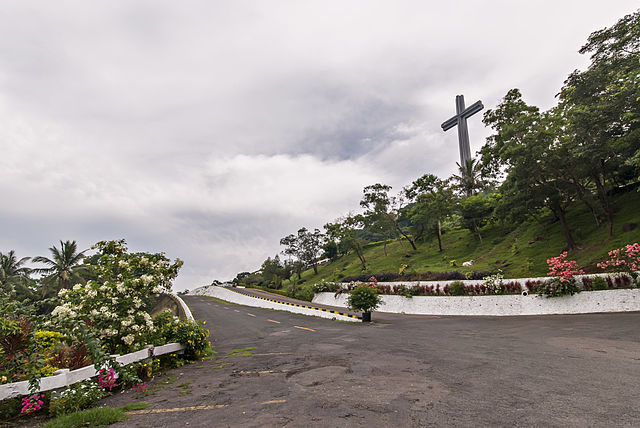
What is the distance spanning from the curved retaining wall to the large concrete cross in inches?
2236

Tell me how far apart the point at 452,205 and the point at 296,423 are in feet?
146

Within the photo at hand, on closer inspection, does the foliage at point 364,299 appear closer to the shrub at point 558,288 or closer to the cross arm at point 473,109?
the shrub at point 558,288

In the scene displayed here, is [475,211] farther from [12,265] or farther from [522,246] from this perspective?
[12,265]

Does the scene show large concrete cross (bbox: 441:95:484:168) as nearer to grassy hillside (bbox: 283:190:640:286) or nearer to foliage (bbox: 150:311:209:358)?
grassy hillside (bbox: 283:190:640:286)

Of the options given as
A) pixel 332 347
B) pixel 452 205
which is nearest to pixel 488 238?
pixel 452 205

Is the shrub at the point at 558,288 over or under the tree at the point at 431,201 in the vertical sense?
under

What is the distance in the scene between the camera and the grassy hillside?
2273 cm

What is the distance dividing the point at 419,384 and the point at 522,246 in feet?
102

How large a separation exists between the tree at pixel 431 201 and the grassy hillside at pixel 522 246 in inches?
158

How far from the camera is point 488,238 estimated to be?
41.8 m

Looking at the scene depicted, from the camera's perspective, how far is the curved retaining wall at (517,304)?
52.2 feet

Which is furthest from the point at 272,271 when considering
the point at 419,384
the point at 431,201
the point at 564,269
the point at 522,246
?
the point at 419,384

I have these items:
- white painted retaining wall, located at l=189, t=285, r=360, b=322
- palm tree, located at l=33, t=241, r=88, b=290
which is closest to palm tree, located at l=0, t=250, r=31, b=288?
palm tree, located at l=33, t=241, r=88, b=290

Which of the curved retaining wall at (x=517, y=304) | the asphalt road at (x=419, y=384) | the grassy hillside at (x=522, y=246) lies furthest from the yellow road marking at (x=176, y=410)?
the grassy hillside at (x=522, y=246)
